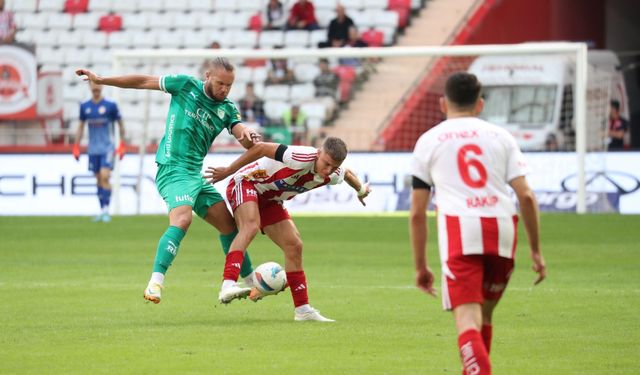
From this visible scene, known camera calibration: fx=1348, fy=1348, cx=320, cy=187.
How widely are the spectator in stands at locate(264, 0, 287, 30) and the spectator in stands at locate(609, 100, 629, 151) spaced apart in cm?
816

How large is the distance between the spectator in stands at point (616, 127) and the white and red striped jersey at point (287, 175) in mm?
16788

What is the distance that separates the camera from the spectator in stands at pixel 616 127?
27517 millimetres

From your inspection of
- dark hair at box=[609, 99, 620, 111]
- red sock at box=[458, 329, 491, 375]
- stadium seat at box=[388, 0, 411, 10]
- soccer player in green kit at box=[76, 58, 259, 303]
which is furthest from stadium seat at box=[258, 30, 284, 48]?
red sock at box=[458, 329, 491, 375]

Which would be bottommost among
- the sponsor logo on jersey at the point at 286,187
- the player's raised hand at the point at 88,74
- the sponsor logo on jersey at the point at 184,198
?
the sponsor logo on jersey at the point at 184,198

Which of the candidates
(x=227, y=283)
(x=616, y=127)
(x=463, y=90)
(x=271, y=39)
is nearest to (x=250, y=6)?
(x=271, y=39)

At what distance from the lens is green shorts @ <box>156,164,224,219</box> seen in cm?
1140

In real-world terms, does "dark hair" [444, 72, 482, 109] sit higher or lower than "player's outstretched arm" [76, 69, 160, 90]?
higher

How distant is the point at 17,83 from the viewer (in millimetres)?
28969

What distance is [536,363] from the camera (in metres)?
8.67

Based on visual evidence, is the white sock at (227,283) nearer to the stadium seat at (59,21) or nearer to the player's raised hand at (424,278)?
the player's raised hand at (424,278)

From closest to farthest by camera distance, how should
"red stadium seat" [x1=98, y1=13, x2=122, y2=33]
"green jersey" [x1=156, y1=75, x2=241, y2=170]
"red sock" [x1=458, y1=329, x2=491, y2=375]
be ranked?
"red sock" [x1=458, y1=329, x2=491, y2=375] → "green jersey" [x1=156, y1=75, x2=241, y2=170] → "red stadium seat" [x1=98, y1=13, x2=122, y2=33]

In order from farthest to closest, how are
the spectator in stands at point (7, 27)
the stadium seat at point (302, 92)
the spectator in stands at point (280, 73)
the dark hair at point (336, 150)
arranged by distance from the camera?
the spectator in stands at point (7, 27)
the spectator in stands at point (280, 73)
the stadium seat at point (302, 92)
the dark hair at point (336, 150)

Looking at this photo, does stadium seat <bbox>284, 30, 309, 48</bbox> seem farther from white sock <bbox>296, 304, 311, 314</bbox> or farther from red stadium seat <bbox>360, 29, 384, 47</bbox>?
white sock <bbox>296, 304, 311, 314</bbox>

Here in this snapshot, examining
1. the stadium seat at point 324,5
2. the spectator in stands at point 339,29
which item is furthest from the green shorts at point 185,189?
the stadium seat at point 324,5
